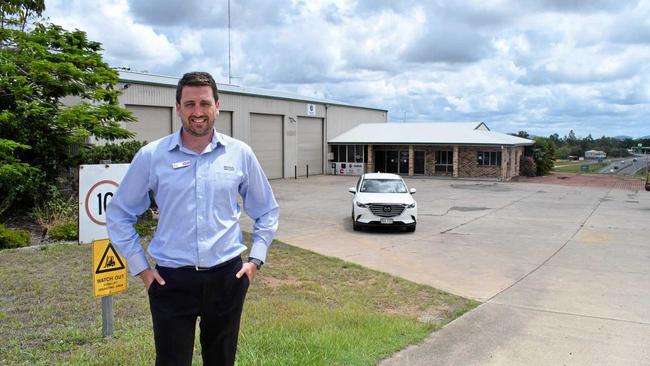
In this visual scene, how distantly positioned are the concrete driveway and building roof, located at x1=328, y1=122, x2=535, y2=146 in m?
16.0

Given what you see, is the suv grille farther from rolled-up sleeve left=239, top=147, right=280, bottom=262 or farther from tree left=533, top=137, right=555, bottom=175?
tree left=533, top=137, right=555, bottom=175

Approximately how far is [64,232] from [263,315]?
6918 mm

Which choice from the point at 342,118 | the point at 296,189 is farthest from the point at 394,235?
the point at 342,118

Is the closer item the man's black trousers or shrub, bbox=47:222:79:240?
the man's black trousers

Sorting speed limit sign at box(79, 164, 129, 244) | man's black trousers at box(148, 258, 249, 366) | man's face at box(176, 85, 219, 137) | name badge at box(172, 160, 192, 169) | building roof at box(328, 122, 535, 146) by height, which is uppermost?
building roof at box(328, 122, 535, 146)

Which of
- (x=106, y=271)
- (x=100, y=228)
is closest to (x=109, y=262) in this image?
(x=106, y=271)

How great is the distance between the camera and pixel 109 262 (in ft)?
15.9

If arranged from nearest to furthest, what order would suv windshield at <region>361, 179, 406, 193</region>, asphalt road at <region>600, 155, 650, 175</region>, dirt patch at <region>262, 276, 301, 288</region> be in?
dirt patch at <region>262, 276, 301, 288</region> → suv windshield at <region>361, 179, 406, 193</region> → asphalt road at <region>600, 155, 650, 175</region>

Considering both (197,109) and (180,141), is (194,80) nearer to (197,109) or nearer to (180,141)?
(197,109)

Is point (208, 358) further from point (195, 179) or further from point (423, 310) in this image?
point (423, 310)

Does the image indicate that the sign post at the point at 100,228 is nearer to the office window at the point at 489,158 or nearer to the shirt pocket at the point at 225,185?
the shirt pocket at the point at 225,185


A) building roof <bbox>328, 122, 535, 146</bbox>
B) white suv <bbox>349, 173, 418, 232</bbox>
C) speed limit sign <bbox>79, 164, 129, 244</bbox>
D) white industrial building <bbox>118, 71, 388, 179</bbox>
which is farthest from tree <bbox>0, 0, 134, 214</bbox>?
building roof <bbox>328, 122, 535, 146</bbox>

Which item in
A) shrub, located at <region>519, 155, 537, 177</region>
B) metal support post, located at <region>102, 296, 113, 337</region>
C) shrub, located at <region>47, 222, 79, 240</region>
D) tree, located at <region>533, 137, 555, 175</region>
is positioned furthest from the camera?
tree, located at <region>533, 137, 555, 175</region>

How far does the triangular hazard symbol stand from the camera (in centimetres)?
476
